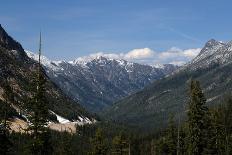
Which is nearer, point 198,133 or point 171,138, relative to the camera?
point 198,133

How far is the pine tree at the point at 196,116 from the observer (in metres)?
73.2

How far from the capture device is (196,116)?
73062 mm

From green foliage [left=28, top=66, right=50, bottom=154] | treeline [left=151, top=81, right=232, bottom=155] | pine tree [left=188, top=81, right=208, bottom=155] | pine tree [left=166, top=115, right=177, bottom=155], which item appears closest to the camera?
green foliage [left=28, top=66, right=50, bottom=154]

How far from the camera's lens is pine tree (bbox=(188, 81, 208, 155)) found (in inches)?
2884

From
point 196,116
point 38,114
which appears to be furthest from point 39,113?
point 196,116

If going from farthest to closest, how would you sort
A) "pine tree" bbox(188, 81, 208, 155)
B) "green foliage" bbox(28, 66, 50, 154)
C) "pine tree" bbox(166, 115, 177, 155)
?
"pine tree" bbox(166, 115, 177, 155) → "pine tree" bbox(188, 81, 208, 155) → "green foliage" bbox(28, 66, 50, 154)

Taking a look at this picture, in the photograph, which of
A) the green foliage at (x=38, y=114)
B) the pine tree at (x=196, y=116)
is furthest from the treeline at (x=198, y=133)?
the green foliage at (x=38, y=114)

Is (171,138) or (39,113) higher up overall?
(39,113)

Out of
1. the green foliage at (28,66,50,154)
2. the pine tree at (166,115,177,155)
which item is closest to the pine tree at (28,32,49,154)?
the green foliage at (28,66,50,154)

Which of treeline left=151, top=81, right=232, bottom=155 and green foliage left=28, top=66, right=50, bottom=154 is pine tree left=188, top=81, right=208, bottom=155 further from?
green foliage left=28, top=66, right=50, bottom=154

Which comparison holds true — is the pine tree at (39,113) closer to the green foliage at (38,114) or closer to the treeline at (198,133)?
the green foliage at (38,114)

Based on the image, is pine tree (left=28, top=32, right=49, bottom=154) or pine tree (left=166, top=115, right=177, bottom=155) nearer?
pine tree (left=28, top=32, right=49, bottom=154)

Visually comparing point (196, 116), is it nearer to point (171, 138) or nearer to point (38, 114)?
point (171, 138)

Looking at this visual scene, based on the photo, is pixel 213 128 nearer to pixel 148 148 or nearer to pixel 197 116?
pixel 197 116
